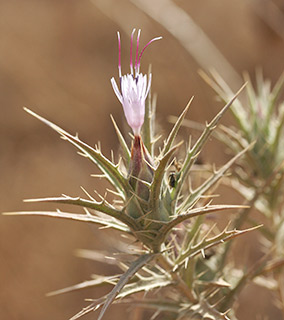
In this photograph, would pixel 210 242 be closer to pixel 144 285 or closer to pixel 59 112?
pixel 144 285

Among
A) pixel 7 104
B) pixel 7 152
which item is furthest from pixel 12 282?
pixel 7 104

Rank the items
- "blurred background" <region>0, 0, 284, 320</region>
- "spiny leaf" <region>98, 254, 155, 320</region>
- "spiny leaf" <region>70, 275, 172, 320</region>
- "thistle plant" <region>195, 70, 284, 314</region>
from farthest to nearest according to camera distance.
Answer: "blurred background" <region>0, 0, 284, 320</region>
"thistle plant" <region>195, 70, 284, 314</region>
"spiny leaf" <region>70, 275, 172, 320</region>
"spiny leaf" <region>98, 254, 155, 320</region>

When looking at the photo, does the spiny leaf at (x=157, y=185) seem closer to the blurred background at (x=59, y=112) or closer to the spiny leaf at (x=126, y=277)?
the spiny leaf at (x=126, y=277)

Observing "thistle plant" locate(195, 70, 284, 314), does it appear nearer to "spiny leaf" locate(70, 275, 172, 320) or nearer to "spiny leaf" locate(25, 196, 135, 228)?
"spiny leaf" locate(70, 275, 172, 320)

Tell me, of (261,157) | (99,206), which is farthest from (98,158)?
(261,157)

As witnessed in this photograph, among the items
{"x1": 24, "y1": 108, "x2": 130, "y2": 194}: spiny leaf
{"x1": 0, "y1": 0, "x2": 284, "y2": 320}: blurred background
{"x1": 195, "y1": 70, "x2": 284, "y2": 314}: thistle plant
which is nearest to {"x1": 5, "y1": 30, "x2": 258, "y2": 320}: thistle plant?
{"x1": 24, "y1": 108, "x2": 130, "y2": 194}: spiny leaf

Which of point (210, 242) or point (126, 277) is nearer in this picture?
point (126, 277)
